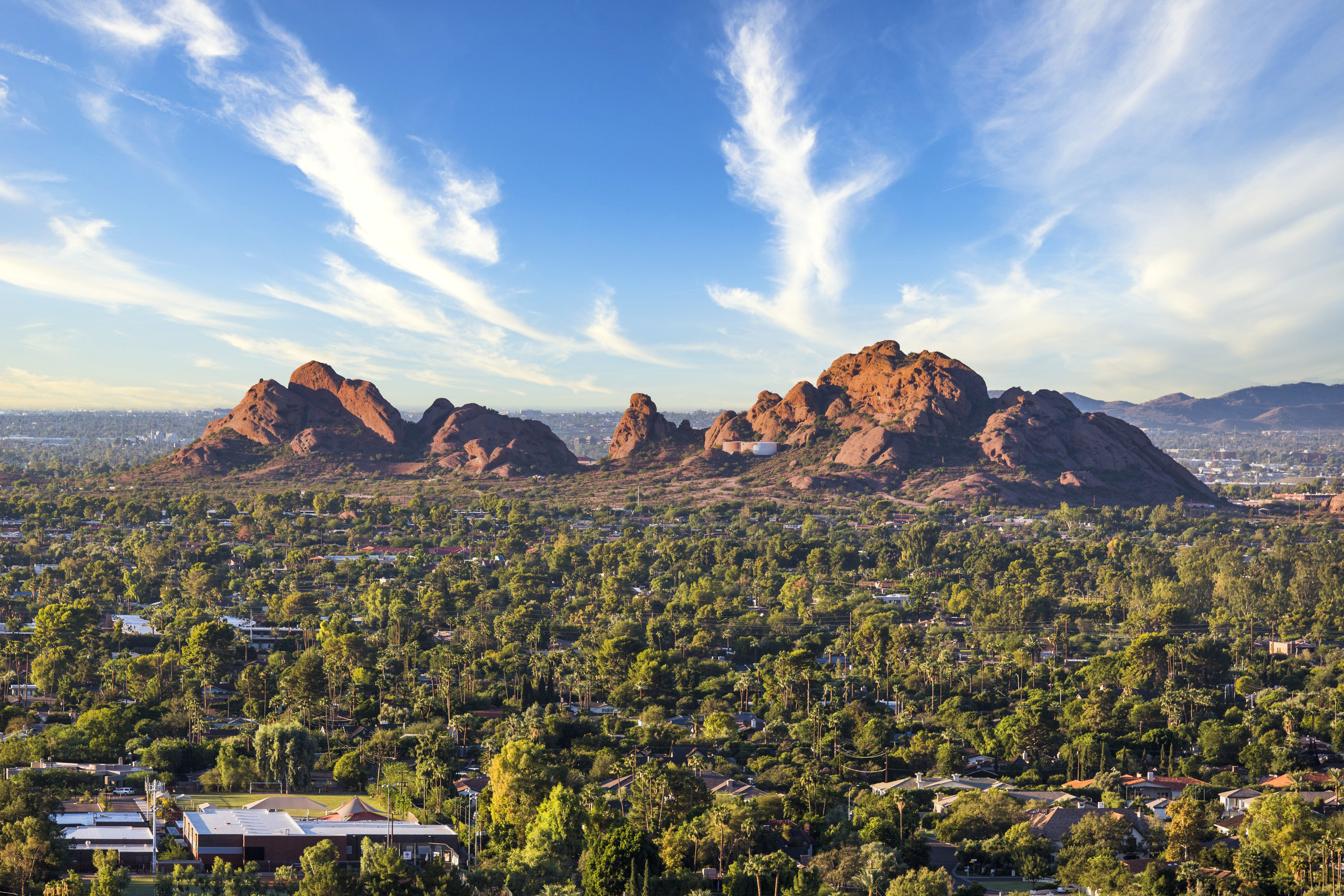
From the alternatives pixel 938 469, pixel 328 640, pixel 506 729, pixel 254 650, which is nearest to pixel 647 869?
pixel 506 729

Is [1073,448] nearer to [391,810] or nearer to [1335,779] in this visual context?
[1335,779]

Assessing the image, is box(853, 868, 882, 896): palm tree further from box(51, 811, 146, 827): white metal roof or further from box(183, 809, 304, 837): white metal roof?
box(51, 811, 146, 827): white metal roof

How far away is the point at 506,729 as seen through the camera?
54.7 m

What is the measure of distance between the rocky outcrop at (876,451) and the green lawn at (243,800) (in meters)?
152

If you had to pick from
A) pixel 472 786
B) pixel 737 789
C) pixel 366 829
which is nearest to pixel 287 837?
pixel 366 829

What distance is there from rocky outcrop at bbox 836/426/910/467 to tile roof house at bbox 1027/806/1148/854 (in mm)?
146557

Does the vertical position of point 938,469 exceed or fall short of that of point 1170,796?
it exceeds it

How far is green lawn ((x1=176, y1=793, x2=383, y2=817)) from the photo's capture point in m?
44.3

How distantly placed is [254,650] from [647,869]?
50.7 metres

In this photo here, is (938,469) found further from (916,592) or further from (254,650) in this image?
(254,650)


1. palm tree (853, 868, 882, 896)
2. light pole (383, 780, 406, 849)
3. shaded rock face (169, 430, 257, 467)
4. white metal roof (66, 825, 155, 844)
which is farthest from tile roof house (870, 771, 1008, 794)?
shaded rock face (169, 430, 257, 467)

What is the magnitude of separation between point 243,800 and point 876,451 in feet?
514

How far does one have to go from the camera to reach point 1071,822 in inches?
1704

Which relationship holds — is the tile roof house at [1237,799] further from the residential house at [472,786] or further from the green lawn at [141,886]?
the green lawn at [141,886]
